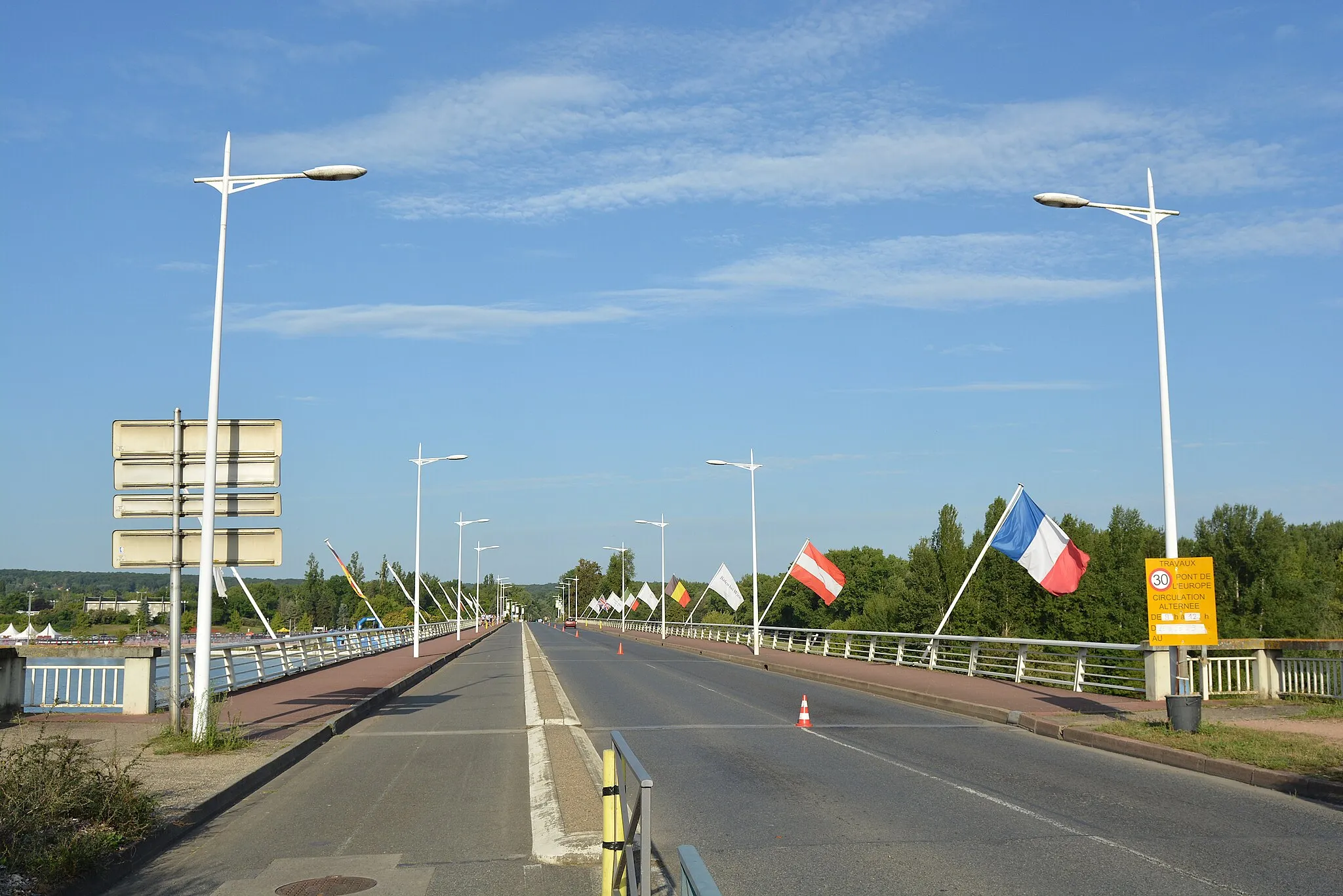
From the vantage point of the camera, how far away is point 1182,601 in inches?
661

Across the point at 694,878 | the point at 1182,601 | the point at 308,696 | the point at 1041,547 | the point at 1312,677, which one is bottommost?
the point at 308,696

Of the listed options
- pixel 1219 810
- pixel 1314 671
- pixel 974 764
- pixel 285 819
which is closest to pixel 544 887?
pixel 285 819

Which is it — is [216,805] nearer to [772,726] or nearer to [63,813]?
[63,813]

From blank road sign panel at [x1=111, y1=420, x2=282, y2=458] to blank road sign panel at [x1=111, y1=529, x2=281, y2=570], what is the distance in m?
1.04

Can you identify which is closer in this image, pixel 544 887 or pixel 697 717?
pixel 544 887

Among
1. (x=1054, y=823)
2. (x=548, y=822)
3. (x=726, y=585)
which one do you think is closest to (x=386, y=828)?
(x=548, y=822)

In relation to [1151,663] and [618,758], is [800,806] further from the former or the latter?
[1151,663]

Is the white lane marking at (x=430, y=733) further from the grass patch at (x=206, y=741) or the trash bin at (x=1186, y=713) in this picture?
the trash bin at (x=1186, y=713)

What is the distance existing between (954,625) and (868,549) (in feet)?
257

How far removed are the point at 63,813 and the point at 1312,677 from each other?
19524 millimetres

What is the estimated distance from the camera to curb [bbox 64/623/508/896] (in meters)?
Result: 7.72

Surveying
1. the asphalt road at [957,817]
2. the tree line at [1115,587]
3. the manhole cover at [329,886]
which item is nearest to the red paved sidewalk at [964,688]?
the asphalt road at [957,817]

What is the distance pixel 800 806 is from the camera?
1115 centimetres

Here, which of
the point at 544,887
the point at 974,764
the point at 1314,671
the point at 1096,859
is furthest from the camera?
the point at 1314,671
